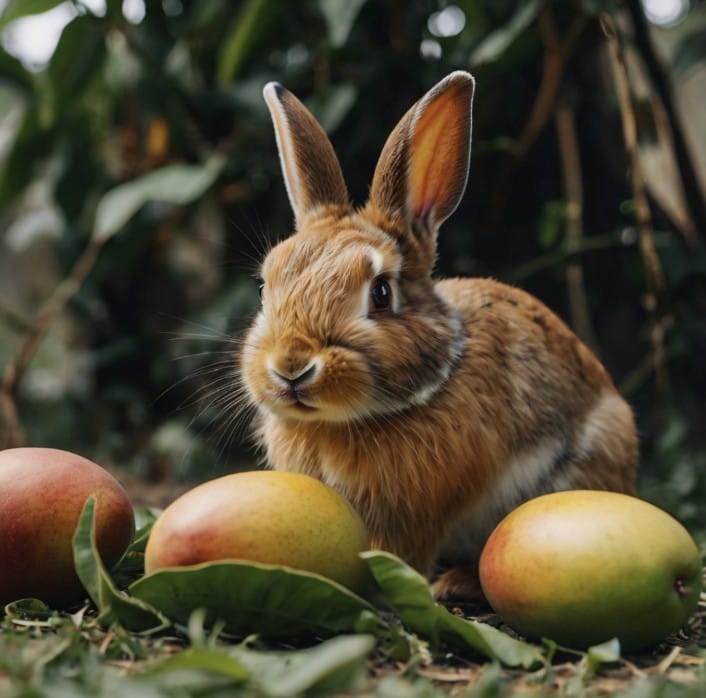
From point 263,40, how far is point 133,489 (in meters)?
2.18

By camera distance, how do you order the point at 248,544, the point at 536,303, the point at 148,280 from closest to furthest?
the point at 248,544 → the point at 536,303 → the point at 148,280

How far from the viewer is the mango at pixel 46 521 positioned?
1891 millimetres

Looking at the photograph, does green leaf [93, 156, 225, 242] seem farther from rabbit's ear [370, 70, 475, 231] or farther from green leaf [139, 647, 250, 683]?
green leaf [139, 647, 250, 683]

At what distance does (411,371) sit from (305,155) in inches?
26.4

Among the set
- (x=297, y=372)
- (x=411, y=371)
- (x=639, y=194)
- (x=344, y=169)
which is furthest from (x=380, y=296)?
(x=344, y=169)

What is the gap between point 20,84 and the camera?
4.29 m

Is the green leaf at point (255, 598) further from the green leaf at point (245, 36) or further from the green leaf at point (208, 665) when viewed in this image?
the green leaf at point (245, 36)

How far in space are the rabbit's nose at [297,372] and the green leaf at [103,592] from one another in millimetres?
465

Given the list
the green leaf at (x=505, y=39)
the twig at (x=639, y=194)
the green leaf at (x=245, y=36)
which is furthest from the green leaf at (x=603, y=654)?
the green leaf at (x=245, y=36)

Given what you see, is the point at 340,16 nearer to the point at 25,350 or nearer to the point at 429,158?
the point at 429,158

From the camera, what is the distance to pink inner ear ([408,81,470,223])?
229cm

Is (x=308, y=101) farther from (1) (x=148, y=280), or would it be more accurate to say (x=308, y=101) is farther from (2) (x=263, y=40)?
(1) (x=148, y=280)

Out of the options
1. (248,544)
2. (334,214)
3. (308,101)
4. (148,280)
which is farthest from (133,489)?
(248,544)

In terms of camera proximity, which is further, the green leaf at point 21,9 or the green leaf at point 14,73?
the green leaf at point 14,73
